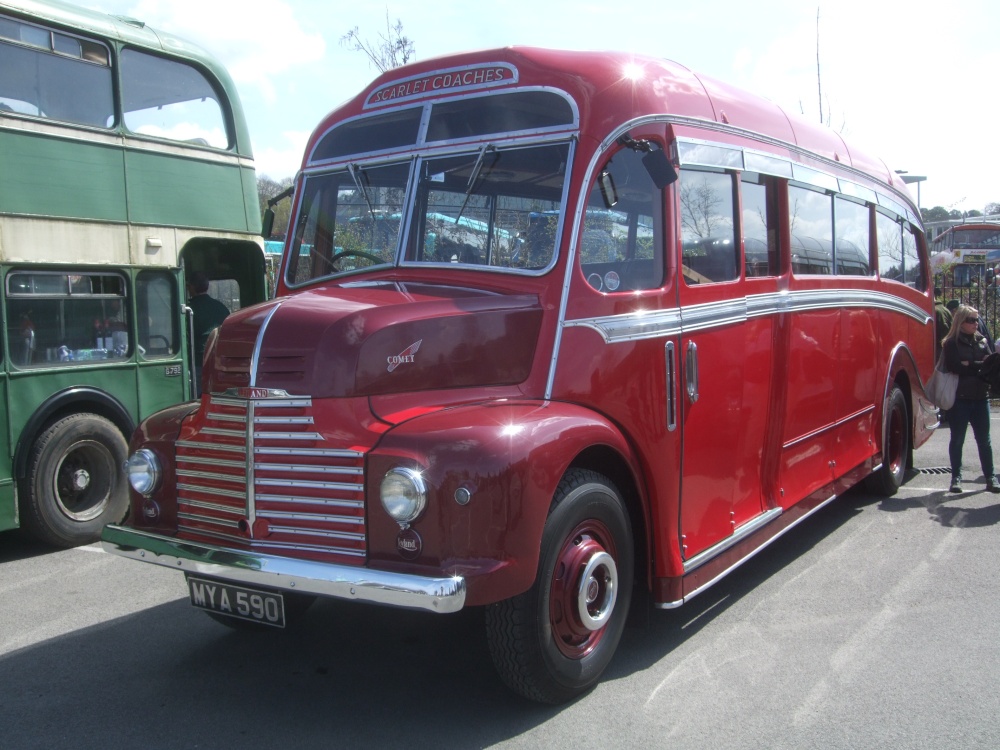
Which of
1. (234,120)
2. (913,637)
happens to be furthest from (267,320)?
(234,120)

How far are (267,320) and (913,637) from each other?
363 centimetres

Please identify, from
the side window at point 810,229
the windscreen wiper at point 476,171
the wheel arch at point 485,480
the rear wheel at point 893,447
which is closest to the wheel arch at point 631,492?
the wheel arch at point 485,480

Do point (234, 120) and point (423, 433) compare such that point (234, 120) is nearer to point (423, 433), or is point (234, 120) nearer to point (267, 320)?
point (267, 320)

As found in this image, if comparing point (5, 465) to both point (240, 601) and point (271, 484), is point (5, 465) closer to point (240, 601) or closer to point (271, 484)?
point (240, 601)

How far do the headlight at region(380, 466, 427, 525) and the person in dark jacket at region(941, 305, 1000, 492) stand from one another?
6498mm

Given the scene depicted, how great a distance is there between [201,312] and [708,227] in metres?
5.47

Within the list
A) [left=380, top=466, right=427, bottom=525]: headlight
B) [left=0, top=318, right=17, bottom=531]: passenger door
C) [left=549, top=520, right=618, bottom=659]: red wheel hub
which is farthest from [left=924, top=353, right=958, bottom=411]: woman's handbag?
[left=0, top=318, right=17, bottom=531]: passenger door

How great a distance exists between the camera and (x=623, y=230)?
448cm

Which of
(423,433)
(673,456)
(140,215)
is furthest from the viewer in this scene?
(140,215)

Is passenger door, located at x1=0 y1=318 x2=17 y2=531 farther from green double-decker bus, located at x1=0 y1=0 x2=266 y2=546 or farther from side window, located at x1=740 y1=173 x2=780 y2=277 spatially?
side window, located at x1=740 y1=173 x2=780 y2=277

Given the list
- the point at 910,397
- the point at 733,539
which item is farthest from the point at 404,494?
the point at 910,397

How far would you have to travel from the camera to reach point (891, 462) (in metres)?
8.21

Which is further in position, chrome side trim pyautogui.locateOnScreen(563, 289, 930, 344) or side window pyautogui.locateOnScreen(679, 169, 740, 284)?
side window pyautogui.locateOnScreen(679, 169, 740, 284)

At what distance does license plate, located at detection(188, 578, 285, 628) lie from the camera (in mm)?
3775
